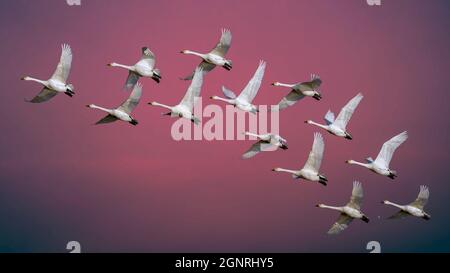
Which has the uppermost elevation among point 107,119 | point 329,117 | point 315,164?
point 107,119

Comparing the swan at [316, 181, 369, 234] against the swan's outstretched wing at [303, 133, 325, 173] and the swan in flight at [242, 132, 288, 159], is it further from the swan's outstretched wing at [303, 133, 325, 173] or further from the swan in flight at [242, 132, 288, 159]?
the swan in flight at [242, 132, 288, 159]

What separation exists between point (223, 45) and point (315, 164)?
6632 millimetres

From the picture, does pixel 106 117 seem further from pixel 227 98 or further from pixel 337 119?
pixel 337 119

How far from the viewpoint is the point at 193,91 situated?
55031 mm

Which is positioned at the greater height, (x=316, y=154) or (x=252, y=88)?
(x=252, y=88)

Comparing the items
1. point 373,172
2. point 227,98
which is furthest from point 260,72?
point 373,172

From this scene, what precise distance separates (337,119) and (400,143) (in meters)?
2.92

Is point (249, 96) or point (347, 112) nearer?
point (347, 112)

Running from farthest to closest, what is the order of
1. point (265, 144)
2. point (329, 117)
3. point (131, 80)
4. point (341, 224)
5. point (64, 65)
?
point (341, 224)
point (265, 144)
point (131, 80)
point (329, 117)
point (64, 65)

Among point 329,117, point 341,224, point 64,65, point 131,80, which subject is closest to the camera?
point 64,65

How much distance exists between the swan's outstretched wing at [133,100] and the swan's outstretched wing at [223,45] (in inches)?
142

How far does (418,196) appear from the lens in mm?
56562

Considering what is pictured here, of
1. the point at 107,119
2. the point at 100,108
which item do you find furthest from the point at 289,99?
the point at 100,108

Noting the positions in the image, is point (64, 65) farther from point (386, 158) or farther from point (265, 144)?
point (386, 158)
